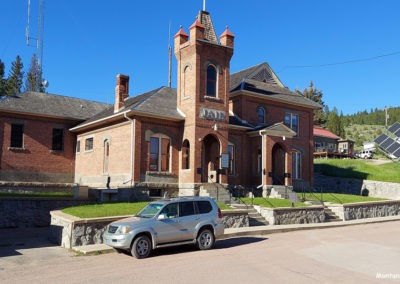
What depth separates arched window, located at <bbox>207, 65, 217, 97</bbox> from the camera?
25484 millimetres

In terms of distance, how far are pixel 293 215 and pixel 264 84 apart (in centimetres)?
1485

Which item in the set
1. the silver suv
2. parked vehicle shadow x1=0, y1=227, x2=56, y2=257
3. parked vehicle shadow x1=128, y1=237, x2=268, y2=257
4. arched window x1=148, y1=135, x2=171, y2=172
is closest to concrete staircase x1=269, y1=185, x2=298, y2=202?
arched window x1=148, y1=135, x2=171, y2=172

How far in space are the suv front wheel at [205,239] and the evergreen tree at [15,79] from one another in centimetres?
6279

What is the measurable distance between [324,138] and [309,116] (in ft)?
93.7

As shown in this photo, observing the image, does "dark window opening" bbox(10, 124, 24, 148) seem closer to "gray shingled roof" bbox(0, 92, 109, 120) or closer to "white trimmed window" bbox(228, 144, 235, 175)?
"gray shingled roof" bbox(0, 92, 109, 120)

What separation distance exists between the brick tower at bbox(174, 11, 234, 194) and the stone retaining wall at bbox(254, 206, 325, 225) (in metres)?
4.68

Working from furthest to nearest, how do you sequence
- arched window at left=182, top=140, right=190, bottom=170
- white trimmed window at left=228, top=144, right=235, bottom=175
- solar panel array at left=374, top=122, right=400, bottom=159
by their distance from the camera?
solar panel array at left=374, top=122, right=400, bottom=159
white trimmed window at left=228, top=144, right=235, bottom=175
arched window at left=182, top=140, right=190, bottom=170

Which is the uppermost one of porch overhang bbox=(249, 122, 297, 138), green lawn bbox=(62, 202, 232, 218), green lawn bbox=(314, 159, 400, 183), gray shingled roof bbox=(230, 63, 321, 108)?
gray shingled roof bbox=(230, 63, 321, 108)

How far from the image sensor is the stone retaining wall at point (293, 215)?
2102 centimetres

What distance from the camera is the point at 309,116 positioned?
115 ft

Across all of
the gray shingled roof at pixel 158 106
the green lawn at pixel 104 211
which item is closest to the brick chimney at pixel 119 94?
the gray shingled roof at pixel 158 106

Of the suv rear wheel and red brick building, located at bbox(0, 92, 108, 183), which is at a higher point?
red brick building, located at bbox(0, 92, 108, 183)

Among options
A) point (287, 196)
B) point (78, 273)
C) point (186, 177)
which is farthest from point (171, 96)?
point (78, 273)

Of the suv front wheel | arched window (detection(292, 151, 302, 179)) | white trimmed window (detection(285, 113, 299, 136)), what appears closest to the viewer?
the suv front wheel
